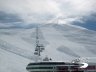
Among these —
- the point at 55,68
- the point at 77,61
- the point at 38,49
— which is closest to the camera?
the point at 55,68

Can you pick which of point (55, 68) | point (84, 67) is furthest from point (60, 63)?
point (84, 67)

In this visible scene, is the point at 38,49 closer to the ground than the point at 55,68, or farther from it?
farther from it

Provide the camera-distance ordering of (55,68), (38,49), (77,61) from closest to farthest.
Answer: (55,68)
(77,61)
(38,49)

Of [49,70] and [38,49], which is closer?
[49,70]

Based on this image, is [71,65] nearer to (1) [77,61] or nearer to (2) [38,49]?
(1) [77,61]

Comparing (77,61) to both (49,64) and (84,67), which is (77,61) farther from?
(49,64)

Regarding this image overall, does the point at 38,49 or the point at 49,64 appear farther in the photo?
the point at 38,49

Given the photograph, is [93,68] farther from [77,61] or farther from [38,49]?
[38,49]

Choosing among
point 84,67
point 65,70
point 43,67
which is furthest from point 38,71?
point 84,67

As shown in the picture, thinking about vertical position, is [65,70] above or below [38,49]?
below
